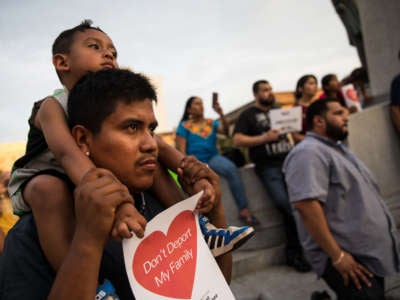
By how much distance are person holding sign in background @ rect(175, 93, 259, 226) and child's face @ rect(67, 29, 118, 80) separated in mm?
3048

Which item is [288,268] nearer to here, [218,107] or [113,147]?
[218,107]

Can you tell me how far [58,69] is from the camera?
1.59 m

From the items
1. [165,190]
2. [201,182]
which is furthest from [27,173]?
[201,182]

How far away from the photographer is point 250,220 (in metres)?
4.60

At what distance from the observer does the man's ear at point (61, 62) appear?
1577mm

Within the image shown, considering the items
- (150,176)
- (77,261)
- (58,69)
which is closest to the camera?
(77,261)

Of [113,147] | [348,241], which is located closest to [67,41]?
[113,147]

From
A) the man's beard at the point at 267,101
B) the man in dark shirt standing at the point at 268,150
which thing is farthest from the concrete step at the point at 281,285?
the man's beard at the point at 267,101

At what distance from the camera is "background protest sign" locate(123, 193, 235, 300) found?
883 mm

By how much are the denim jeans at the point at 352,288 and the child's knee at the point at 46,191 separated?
2292 millimetres

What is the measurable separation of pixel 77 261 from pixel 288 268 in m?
4.05

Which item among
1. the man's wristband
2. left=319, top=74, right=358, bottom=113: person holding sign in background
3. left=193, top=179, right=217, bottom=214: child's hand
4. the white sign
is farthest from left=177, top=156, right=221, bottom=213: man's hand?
the white sign

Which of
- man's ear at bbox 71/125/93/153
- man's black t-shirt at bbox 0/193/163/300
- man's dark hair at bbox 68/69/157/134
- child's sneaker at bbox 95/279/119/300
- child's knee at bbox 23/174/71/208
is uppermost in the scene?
man's dark hair at bbox 68/69/157/134

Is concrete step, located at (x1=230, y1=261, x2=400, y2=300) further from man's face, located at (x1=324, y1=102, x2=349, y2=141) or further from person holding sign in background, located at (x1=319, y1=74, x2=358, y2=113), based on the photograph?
person holding sign in background, located at (x1=319, y1=74, x2=358, y2=113)
